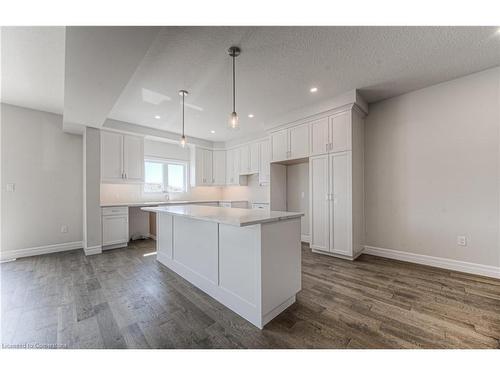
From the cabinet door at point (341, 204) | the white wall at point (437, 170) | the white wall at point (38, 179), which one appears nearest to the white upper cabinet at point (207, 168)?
the white wall at point (38, 179)

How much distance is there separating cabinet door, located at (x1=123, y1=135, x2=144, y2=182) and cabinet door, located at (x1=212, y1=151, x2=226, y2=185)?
2.11 m

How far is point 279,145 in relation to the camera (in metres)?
4.13

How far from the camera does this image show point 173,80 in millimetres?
2619

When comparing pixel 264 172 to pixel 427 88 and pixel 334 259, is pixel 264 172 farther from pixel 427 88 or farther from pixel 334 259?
pixel 427 88

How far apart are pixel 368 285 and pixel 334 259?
36.3 inches

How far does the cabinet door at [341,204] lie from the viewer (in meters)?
3.19

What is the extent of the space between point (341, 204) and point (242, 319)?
238cm

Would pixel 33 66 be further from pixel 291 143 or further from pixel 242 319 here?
pixel 291 143

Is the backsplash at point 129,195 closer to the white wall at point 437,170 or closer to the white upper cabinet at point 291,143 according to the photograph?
the white upper cabinet at point 291,143

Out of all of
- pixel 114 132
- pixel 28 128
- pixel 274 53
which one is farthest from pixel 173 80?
pixel 28 128

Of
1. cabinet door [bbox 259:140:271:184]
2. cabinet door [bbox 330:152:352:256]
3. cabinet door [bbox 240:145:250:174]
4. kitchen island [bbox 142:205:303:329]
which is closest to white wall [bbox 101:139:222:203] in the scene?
cabinet door [bbox 240:145:250:174]

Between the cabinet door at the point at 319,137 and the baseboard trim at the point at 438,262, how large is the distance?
1.96 metres

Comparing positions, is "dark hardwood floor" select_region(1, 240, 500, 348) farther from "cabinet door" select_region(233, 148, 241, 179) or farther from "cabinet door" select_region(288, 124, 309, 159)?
"cabinet door" select_region(233, 148, 241, 179)

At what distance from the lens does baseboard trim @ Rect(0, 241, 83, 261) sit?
3322 mm
